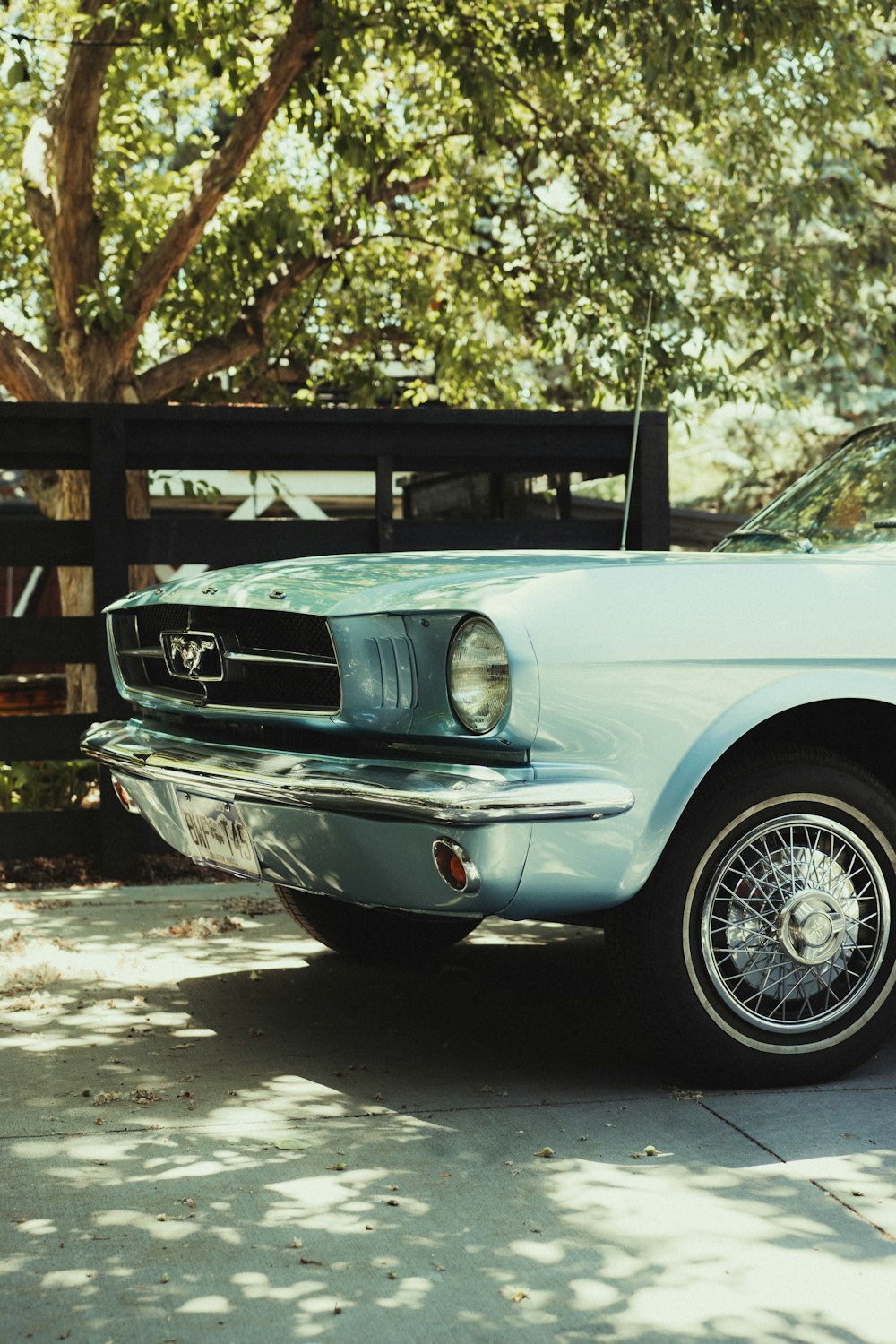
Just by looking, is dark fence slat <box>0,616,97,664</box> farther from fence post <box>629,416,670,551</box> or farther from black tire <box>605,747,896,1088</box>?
black tire <box>605,747,896,1088</box>

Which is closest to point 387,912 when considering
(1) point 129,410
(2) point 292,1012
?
(2) point 292,1012

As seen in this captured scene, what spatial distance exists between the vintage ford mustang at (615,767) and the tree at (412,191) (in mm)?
4755

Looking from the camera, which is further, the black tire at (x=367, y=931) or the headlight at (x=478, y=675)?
the black tire at (x=367, y=931)

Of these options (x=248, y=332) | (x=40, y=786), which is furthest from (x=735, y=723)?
(x=248, y=332)

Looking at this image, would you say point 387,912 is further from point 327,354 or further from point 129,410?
point 327,354

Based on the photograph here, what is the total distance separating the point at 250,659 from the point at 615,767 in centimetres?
106

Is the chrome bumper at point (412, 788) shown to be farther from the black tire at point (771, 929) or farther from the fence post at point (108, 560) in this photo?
the fence post at point (108, 560)

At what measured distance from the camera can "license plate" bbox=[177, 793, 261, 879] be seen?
3.98 m

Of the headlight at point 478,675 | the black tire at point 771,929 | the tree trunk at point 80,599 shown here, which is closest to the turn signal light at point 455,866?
the headlight at point 478,675

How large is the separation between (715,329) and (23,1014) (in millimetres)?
7605

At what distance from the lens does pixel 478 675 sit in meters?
3.60

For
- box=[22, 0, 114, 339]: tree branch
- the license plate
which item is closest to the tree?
box=[22, 0, 114, 339]: tree branch

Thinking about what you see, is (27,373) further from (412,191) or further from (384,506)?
(384,506)

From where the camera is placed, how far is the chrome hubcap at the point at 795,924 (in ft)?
12.6
